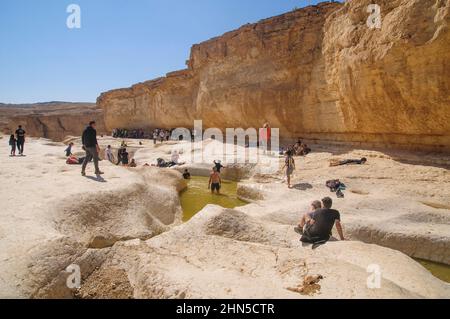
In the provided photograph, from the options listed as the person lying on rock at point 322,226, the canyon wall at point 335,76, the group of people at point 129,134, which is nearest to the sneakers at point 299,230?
the person lying on rock at point 322,226

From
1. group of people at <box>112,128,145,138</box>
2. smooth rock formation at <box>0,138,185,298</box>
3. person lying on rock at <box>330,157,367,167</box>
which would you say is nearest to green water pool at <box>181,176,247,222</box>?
smooth rock formation at <box>0,138,185,298</box>

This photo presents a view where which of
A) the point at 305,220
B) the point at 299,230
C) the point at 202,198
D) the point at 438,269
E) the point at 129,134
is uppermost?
the point at 129,134

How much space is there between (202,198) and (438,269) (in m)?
6.55

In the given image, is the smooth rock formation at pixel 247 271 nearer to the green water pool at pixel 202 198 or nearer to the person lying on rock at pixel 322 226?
the person lying on rock at pixel 322 226

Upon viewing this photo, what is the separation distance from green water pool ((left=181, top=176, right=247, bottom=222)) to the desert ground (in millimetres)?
403

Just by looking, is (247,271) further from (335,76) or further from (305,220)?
(335,76)

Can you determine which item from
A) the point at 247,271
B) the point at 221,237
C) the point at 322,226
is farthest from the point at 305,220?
the point at 247,271

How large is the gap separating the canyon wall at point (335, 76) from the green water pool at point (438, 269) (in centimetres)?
505

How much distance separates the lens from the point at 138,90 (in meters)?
30.8

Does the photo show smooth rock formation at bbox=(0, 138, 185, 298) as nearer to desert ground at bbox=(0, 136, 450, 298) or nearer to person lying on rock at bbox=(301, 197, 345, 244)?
desert ground at bbox=(0, 136, 450, 298)

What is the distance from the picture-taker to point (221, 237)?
4355mm
